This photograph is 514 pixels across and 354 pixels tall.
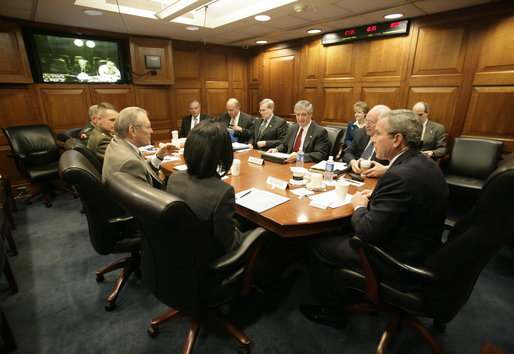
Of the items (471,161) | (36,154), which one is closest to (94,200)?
(36,154)

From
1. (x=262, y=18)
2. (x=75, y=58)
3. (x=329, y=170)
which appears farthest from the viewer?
(x=75, y=58)

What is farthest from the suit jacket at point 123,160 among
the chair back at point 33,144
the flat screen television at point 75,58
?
the flat screen television at point 75,58

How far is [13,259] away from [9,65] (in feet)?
9.10

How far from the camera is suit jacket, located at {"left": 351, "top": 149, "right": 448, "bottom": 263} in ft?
4.07

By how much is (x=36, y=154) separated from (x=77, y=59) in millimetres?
1681

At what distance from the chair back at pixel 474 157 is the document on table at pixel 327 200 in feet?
8.80

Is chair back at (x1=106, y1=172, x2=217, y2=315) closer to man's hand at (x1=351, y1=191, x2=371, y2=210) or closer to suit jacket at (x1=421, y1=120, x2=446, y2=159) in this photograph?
man's hand at (x1=351, y1=191, x2=371, y2=210)

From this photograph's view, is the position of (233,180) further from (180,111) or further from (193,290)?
(180,111)

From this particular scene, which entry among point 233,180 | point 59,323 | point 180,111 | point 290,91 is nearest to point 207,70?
point 180,111

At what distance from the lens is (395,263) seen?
124 centimetres

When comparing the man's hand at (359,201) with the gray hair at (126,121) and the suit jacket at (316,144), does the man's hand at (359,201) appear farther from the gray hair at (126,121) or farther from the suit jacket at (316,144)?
the gray hair at (126,121)

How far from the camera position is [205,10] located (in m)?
3.76

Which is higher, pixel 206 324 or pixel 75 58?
pixel 75 58

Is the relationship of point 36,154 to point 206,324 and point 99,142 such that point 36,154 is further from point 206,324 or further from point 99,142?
point 206,324
